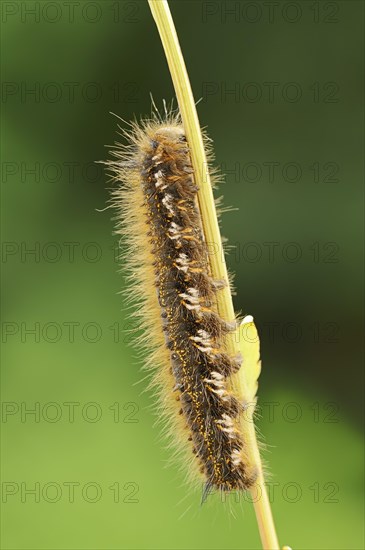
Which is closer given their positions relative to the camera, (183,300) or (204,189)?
(204,189)

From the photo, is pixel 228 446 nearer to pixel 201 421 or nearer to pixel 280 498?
pixel 201 421

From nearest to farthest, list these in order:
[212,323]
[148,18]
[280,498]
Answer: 1. [212,323]
2. [280,498]
3. [148,18]

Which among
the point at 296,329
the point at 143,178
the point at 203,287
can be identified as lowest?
the point at 203,287

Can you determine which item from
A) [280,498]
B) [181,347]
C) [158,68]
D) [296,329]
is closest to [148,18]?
[158,68]

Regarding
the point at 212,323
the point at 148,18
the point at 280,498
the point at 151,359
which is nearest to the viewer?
the point at 212,323
